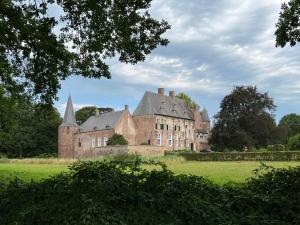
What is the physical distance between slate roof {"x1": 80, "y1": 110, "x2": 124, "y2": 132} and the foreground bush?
6516 cm

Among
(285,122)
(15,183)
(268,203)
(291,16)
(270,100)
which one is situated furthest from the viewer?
(285,122)

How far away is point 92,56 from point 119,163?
4.49 meters

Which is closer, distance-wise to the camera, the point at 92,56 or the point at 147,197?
the point at 147,197

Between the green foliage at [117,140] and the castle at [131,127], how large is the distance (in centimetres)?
385

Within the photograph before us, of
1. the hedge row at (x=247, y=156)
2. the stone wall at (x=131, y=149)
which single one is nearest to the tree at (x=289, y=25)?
the hedge row at (x=247, y=156)

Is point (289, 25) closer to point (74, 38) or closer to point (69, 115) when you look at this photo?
point (74, 38)

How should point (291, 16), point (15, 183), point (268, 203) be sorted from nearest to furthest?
point (268, 203), point (15, 183), point (291, 16)

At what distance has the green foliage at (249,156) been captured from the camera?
137 feet

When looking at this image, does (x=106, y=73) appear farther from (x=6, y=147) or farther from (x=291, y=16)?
(x=6, y=147)

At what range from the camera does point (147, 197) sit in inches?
240

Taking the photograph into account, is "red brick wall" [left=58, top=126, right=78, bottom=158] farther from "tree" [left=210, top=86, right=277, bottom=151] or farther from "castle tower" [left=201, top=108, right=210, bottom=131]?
"castle tower" [left=201, top=108, right=210, bottom=131]

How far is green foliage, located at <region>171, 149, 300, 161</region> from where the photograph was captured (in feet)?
137

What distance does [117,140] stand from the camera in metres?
67.0

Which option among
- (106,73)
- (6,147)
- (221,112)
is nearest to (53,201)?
(106,73)
